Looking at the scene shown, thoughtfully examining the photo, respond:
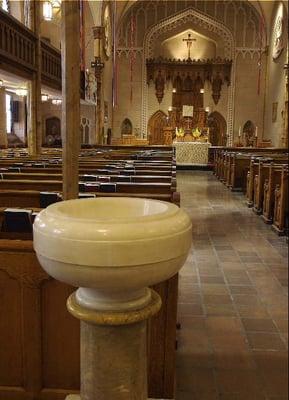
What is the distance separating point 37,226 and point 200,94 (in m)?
19.9

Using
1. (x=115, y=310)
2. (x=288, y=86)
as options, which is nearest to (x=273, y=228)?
(x=115, y=310)

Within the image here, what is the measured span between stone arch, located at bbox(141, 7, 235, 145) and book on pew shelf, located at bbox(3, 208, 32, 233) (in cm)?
1876

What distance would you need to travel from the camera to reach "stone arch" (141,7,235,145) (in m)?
20.1

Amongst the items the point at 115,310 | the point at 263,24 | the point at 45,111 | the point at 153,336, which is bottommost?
the point at 153,336

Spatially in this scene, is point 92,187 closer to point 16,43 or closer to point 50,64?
point 16,43

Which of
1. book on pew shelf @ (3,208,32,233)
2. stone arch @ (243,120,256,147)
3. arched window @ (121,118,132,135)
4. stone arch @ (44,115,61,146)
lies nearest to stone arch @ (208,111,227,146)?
stone arch @ (243,120,256,147)

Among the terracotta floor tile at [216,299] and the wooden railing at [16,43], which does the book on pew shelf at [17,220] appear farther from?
the wooden railing at [16,43]

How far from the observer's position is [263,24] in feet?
65.8

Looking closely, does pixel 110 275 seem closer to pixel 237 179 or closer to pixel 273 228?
pixel 273 228

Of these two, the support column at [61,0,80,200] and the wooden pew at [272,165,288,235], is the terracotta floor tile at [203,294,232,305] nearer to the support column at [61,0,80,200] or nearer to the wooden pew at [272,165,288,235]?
the support column at [61,0,80,200]

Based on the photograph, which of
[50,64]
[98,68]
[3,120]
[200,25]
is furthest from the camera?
[200,25]

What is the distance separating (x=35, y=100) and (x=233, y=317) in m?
8.42

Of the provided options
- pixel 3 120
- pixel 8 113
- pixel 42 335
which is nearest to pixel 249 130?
pixel 8 113

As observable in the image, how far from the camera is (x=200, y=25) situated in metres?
20.4
